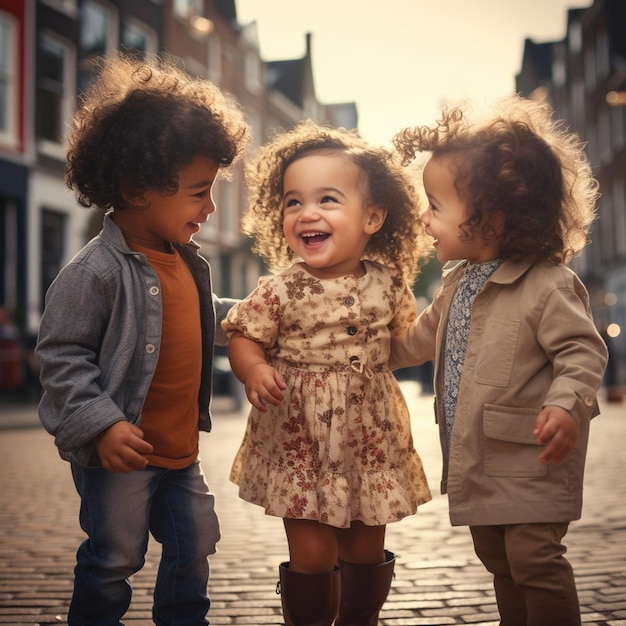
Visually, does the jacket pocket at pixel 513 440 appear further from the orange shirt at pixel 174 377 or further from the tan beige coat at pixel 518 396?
the orange shirt at pixel 174 377

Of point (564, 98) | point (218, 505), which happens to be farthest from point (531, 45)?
point (218, 505)

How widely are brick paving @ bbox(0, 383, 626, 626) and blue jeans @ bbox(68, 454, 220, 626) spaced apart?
48cm

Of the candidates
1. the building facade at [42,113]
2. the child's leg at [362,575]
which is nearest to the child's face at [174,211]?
the child's leg at [362,575]

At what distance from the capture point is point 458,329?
101 inches

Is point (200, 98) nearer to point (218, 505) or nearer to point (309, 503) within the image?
point (309, 503)

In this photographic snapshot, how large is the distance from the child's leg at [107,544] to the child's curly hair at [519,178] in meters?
1.13

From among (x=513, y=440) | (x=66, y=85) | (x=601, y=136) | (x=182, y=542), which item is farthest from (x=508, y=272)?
(x=601, y=136)

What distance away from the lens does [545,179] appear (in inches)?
96.1

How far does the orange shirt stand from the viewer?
2.48 m

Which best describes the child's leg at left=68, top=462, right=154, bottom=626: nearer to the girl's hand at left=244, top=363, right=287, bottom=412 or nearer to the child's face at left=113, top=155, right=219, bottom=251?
the girl's hand at left=244, top=363, right=287, bottom=412

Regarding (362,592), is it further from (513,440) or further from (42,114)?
(42,114)

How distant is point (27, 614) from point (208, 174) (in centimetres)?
164

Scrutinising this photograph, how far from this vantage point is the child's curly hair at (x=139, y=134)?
2.43 metres

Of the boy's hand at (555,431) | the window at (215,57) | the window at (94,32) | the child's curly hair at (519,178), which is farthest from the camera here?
the window at (215,57)
